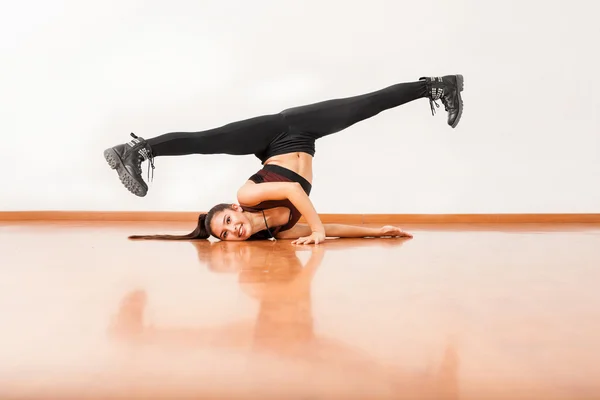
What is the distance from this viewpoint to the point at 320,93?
190 inches

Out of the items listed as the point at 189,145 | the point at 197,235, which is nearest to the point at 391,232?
the point at 197,235

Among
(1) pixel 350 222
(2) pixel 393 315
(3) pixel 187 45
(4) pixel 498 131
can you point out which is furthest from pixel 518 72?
(2) pixel 393 315

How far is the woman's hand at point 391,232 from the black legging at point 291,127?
1.86ft

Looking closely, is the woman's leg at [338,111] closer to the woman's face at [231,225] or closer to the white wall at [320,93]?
the woman's face at [231,225]

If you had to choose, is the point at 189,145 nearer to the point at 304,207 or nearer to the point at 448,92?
the point at 304,207

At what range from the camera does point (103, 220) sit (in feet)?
15.9

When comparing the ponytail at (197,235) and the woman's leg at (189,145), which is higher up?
the woman's leg at (189,145)

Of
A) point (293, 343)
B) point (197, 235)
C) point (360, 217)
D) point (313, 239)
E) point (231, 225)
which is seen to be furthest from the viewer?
point (360, 217)

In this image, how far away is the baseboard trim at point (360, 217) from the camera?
4.73 metres

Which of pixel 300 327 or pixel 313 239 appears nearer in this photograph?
pixel 300 327

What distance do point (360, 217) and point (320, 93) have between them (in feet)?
3.32

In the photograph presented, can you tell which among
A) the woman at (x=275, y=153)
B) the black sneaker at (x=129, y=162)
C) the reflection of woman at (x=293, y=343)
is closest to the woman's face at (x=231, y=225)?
the woman at (x=275, y=153)

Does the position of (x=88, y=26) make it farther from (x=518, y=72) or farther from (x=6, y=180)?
(x=518, y=72)

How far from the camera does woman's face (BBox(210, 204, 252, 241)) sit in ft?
9.67
